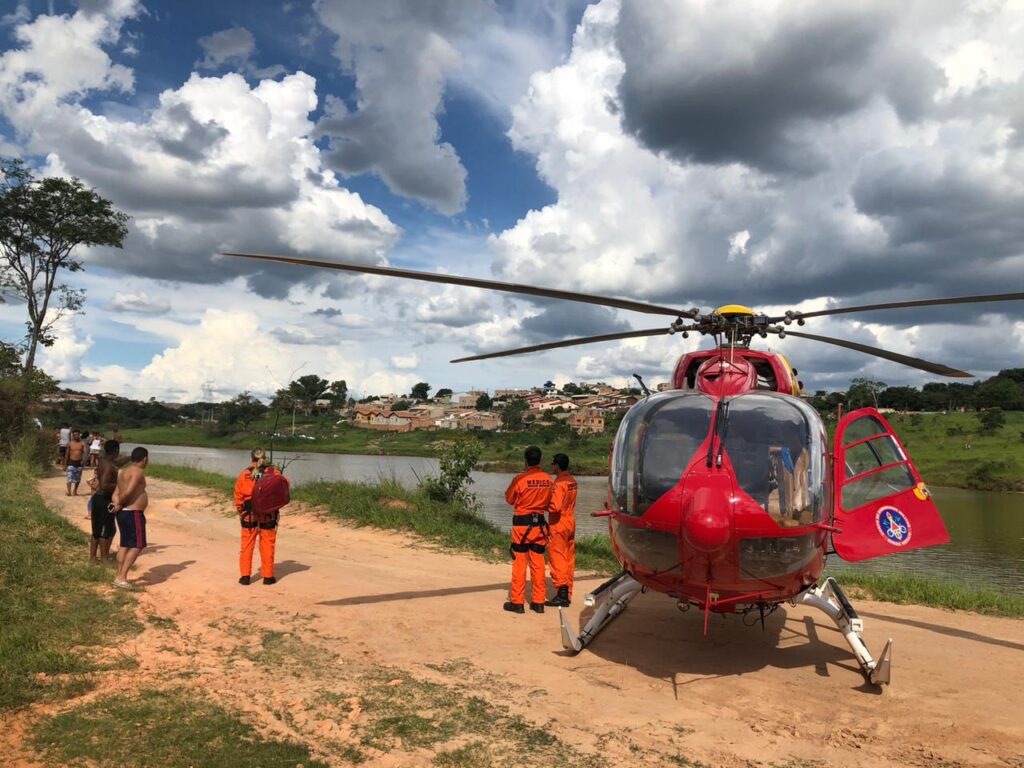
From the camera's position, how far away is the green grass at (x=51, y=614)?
192 inches

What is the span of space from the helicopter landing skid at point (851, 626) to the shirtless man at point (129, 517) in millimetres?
7091

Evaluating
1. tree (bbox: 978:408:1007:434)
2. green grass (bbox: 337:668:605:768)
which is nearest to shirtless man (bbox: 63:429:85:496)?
green grass (bbox: 337:668:605:768)

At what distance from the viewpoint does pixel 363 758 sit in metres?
4.21

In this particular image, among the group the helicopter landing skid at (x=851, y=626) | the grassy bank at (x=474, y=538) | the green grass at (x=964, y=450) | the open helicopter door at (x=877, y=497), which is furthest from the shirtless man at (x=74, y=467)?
the green grass at (x=964, y=450)

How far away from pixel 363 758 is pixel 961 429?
65406 millimetres

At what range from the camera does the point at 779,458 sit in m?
5.19

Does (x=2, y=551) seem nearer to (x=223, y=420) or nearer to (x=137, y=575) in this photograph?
(x=137, y=575)

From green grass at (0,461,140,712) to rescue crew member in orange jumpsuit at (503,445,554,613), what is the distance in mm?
3880

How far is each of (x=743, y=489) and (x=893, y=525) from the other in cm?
248

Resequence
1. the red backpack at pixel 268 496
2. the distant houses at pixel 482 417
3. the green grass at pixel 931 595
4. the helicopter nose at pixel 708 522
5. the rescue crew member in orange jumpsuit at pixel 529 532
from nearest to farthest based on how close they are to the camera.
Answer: the helicopter nose at pixel 708 522 < the rescue crew member in orange jumpsuit at pixel 529 532 < the red backpack at pixel 268 496 < the green grass at pixel 931 595 < the distant houses at pixel 482 417

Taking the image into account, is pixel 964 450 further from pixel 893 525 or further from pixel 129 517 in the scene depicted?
pixel 129 517

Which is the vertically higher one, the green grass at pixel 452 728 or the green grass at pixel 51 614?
the green grass at pixel 51 614

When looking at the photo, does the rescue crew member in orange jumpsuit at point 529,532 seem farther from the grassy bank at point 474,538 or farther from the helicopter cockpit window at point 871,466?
the grassy bank at point 474,538

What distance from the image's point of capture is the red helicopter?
4.94 meters
